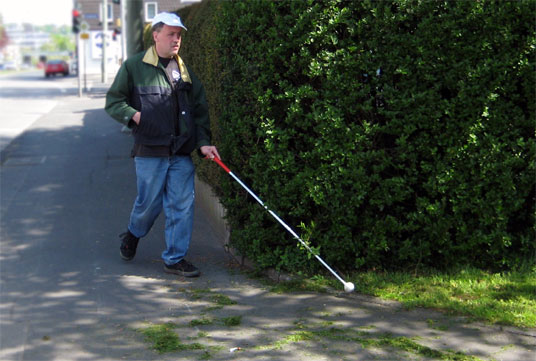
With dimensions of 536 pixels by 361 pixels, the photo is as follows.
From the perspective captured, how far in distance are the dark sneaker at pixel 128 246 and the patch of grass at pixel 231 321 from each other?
5.45 ft

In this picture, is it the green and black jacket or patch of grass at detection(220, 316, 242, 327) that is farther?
the green and black jacket

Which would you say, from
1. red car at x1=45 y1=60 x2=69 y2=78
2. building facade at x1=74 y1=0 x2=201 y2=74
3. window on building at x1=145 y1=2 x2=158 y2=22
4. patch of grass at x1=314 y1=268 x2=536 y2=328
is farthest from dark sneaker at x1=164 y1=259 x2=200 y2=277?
red car at x1=45 y1=60 x2=69 y2=78

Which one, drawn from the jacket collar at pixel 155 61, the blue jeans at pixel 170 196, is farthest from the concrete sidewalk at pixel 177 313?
the jacket collar at pixel 155 61

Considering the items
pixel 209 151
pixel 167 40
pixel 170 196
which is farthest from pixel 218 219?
pixel 167 40

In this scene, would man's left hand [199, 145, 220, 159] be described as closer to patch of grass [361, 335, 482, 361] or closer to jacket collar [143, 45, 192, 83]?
jacket collar [143, 45, 192, 83]

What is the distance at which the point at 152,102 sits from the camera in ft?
19.0

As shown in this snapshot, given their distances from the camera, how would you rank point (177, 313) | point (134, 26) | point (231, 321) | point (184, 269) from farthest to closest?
point (134, 26), point (184, 269), point (177, 313), point (231, 321)

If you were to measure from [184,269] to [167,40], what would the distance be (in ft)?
6.18

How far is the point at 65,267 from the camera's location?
625 cm

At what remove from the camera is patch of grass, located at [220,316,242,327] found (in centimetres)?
482

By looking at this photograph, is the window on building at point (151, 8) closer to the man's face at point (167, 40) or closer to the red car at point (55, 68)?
the red car at point (55, 68)

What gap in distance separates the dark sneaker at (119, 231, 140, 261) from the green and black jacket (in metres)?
0.92

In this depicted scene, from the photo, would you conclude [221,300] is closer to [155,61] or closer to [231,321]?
[231,321]

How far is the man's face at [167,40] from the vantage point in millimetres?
5777
